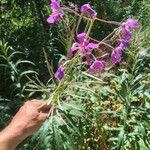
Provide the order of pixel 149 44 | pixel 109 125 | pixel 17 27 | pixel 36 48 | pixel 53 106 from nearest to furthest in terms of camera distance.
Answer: pixel 53 106
pixel 109 125
pixel 149 44
pixel 36 48
pixel 17 27

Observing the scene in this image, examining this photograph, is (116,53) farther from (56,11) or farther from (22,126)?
(22,126)

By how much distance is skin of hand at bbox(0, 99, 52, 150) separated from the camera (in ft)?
6.26

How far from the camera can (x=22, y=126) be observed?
1.95 m

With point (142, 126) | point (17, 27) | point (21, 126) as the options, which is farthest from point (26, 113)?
point (17, 27)

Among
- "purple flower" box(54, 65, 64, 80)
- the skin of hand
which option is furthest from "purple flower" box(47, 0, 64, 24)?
the skin of hand

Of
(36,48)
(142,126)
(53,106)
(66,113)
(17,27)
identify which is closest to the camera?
(53,106)

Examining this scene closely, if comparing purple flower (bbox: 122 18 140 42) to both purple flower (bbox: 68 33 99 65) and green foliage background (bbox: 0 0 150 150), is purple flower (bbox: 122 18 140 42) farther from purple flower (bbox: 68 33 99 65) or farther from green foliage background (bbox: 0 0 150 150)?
green foliage background (bbox: 0 0 150 150)

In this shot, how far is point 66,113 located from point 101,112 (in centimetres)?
45

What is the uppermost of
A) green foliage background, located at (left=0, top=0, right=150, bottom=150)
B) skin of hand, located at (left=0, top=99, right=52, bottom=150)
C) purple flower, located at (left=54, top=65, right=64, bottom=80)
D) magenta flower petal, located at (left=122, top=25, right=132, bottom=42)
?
magenta flower petal, located at (left=122, top=25, right=132, bottom=42)

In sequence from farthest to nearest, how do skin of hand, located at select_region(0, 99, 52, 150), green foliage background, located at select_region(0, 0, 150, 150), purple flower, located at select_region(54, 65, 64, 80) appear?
1. green foliage background, located at select_region(0, 0, 150, 150)
2. purple flower, located at select_region(54, 65, 64, 80)
3. skin of hand, located at select_region(0, 99, 52, 150)

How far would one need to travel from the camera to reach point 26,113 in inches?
78.7

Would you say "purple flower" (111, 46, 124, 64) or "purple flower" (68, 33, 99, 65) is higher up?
"purple flower" (68, 33, 99, 65)

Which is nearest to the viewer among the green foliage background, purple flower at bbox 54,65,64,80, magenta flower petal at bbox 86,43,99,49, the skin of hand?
the skin of hand

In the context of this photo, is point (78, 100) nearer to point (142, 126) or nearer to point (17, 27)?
point (142, 126)
